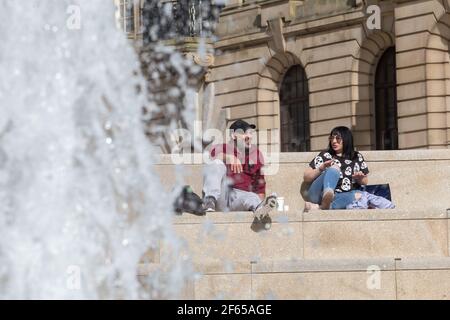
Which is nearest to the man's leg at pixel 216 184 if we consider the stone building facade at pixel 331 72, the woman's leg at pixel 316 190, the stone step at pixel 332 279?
the woman's leg at pixel 316 190

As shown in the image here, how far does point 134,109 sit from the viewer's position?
13.1 metres

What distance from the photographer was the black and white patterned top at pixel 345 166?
1803 centimetres

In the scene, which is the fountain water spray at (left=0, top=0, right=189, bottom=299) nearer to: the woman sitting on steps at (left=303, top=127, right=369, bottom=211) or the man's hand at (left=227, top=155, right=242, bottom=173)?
the man's hand at (left=227, top=155, right=242, bottom=173)

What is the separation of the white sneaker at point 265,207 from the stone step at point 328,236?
0.51ft

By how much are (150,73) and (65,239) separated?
35697 mm

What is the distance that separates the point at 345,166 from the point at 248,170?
103 centimetres

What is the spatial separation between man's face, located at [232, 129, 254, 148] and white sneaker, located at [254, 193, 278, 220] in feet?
4.41

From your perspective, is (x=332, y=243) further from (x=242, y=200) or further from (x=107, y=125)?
(x=107, y=125)

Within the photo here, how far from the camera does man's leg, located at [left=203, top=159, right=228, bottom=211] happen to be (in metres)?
17.5

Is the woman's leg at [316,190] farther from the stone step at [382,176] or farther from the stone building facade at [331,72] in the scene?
the stone building facade at [331,72]

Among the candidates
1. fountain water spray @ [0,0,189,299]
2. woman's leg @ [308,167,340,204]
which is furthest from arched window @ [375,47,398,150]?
fountain water spray @ [0,0,189,299]
